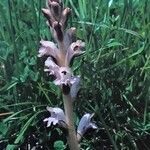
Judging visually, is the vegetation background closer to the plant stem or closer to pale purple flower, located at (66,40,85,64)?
the plant stem

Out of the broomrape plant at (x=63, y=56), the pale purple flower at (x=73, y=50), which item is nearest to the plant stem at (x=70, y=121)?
the broomrape plant at (x=63, y=56)

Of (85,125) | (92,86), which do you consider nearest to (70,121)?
(85,125)

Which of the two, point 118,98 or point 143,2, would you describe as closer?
point 118,98

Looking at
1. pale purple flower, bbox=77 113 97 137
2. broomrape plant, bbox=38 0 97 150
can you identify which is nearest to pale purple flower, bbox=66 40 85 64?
broomrape plant, bbox=38 0 97 150

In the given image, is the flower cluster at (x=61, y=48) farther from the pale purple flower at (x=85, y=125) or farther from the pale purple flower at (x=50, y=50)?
the pale purple flower at (x=85, y=125)

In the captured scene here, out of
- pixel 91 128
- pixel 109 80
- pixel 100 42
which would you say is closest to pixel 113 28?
pixel 100 42

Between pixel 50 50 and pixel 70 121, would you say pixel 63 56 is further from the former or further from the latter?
pixel 70 121

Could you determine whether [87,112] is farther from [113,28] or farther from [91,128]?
[113,28]
